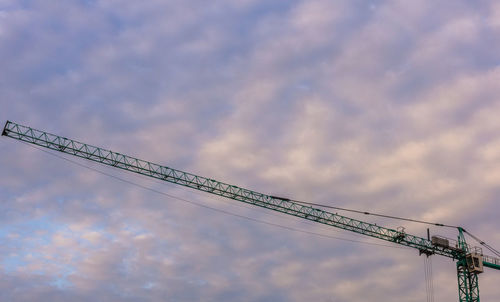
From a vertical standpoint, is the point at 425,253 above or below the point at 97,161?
below

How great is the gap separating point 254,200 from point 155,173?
101 ft

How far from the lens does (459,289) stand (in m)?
168

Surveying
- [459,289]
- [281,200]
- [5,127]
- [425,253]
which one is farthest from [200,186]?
[459,289]

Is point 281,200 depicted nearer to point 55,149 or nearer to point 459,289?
point 459,289

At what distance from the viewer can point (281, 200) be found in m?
178

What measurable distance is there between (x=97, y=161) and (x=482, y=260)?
4549 inches

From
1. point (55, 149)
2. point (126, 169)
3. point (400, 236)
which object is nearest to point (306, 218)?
point (400, 236)

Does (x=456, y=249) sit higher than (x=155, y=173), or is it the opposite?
(x=155, y=173)

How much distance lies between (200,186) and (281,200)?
24756 millimetres

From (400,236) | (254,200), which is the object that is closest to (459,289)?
(400,236)

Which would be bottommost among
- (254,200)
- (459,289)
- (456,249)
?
(459,289)

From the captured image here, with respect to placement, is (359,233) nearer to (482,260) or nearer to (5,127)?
(482,260)

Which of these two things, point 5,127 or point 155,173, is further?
point 155,173

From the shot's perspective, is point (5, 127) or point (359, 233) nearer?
point (5, 127)
